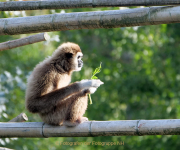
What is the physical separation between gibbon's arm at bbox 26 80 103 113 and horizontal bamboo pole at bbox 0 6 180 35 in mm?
925

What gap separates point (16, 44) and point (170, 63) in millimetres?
4908

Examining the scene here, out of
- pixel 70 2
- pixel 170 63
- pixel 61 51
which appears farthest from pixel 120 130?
pixel 170 63

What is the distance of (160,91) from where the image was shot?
27.0 feet

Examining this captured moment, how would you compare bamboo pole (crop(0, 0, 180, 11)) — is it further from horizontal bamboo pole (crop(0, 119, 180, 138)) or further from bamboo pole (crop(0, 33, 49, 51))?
horizontal bamboo pole (crop(0, 119, 180, 138))

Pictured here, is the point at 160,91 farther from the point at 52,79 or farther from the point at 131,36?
the point at 52,79

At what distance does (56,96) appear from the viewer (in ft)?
12.0

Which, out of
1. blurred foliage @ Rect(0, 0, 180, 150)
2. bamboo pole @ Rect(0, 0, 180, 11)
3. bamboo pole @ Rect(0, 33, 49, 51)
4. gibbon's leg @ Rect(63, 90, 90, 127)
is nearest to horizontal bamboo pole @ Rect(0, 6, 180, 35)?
bamboo pole @ Rect(0, 0, 180, 11)

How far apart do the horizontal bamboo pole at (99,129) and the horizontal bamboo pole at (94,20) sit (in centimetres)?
94

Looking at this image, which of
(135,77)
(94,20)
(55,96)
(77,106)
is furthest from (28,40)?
(135,77)

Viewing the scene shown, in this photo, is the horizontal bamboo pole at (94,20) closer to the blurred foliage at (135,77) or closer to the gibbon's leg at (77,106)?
the gibbon's leg at (77,106)

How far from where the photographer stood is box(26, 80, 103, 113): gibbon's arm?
366cm

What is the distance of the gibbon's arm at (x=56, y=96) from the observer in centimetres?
366

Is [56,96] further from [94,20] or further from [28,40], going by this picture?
[94,20]

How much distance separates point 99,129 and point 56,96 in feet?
2.57
